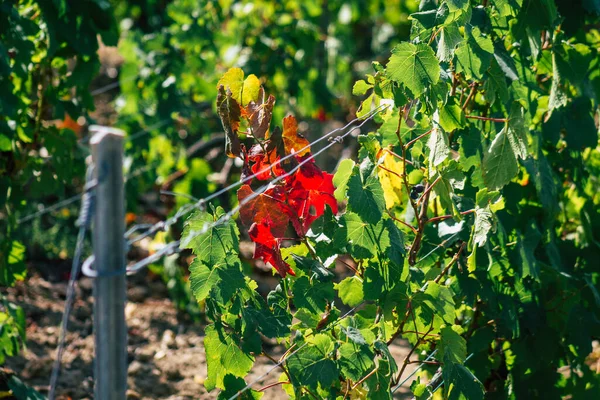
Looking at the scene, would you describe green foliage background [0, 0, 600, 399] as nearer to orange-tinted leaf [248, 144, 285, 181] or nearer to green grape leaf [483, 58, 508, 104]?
green grape leaf [483, 58, 508, 104]

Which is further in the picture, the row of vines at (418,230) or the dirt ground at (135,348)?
the dirt ground at (135,348)

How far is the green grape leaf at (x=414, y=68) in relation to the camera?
2.04m

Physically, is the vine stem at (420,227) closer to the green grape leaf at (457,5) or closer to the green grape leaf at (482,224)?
the green grape leaf at (482,224)

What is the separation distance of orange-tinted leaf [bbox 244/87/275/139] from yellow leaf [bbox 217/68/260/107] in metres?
0.02

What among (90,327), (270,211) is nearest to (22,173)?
(90,327)

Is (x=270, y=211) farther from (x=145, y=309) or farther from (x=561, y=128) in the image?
(x=145, y=309)

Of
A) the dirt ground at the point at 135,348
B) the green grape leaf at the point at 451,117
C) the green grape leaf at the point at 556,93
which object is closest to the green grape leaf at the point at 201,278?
the green grape leaf at the point at 451,117

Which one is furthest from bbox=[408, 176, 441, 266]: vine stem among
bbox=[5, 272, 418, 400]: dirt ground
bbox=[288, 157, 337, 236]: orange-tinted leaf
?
bbox=[5, 272, 418, 400]: dirt ground

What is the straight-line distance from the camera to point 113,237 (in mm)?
1783

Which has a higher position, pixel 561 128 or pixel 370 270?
pixel 561 128

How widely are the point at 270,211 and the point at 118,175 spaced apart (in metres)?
0.48

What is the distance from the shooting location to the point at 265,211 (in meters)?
2.15

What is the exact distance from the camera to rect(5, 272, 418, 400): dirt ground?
12.9 feet

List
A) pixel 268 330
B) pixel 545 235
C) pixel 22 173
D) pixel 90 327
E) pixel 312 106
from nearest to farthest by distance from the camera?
1. pixel 268 330
2. pixel 545 235
3. pixel 22 173
4. pixel 90 327
5. pixel 312 106
